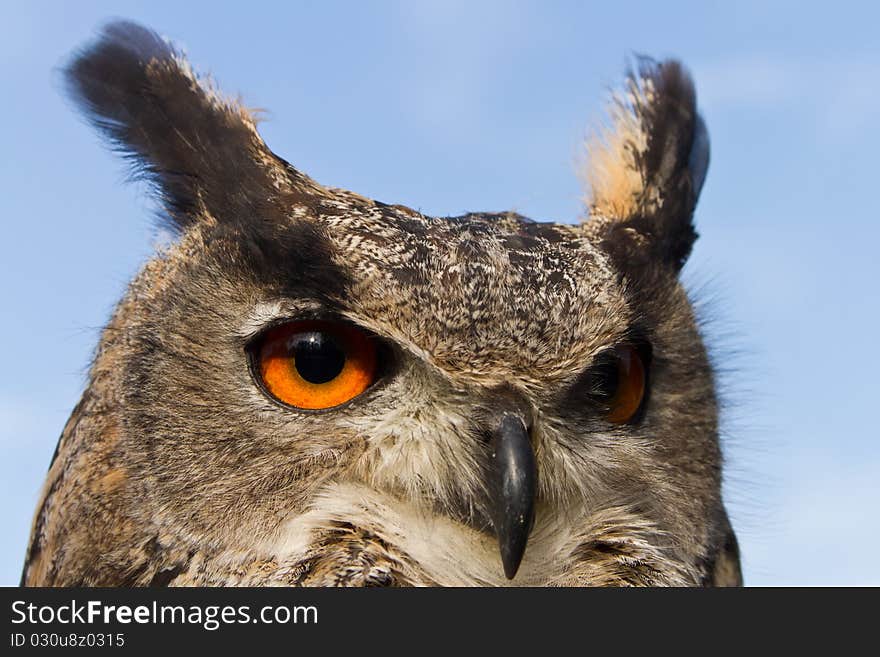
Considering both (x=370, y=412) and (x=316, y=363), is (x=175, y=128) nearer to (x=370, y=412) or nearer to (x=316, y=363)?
(x=316, y=363)

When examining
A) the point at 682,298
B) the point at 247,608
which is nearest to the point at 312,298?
the point at 247,608

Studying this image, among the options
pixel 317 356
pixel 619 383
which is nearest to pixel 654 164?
pixel 619 383

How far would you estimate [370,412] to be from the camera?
7.35 ft

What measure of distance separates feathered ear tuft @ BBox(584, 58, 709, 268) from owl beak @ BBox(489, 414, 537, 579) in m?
1.03

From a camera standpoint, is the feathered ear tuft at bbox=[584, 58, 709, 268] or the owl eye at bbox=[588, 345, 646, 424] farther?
the feathered ear tuft at bbox=[584, 58, 709, 268]

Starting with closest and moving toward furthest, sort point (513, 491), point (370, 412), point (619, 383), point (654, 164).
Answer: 1. point (513, 491)
2. point (370, 412)
3. point (619, 383)
4. point (654, 164)

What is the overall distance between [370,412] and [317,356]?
0.19 m

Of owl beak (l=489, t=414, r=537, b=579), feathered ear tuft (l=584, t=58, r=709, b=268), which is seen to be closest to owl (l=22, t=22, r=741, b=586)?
owl beak (l=489, t=414, r=537, b=579)

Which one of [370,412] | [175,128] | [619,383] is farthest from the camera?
[175,128]

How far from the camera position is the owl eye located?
244cm

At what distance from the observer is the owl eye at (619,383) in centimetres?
244

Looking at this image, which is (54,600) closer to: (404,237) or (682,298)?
(404,237)

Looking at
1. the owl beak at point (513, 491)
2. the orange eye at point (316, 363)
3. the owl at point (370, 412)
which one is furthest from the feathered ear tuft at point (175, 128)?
the owl beak at point (513, 491)

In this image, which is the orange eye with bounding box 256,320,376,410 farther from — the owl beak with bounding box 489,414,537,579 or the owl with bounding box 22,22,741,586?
the owl beak with bounding box 489,414,537,579
